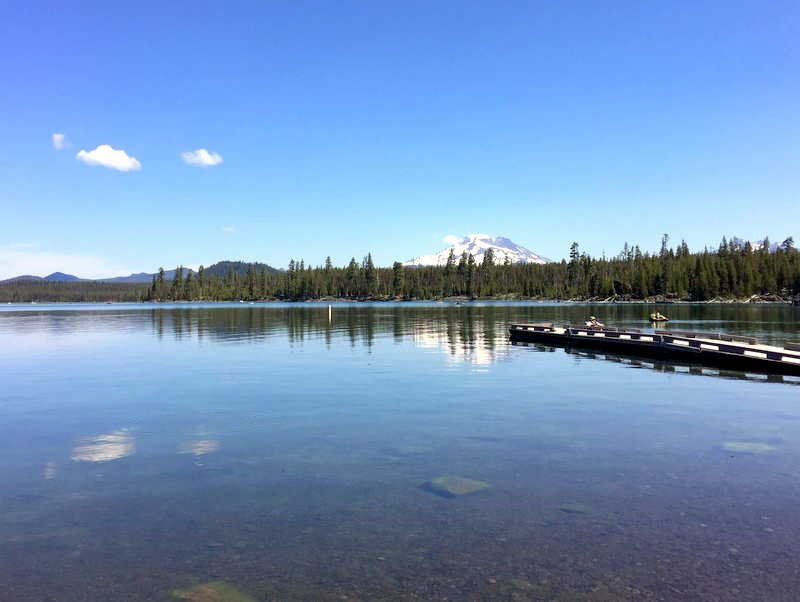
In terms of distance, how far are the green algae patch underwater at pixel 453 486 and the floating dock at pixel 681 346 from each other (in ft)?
92.4

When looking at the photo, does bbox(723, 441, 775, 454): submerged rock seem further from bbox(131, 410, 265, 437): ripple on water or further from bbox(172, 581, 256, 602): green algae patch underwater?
bbox(131, 410, 265, 437): ripple on water

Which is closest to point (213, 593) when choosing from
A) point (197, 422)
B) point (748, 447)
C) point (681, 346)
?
point (197, 422)

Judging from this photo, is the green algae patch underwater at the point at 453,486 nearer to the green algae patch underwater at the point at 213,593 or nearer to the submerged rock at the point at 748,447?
the green algae patch underwater at the point at 213,593

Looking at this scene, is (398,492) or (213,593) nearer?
(213,593)

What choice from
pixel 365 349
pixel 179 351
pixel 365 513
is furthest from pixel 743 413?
pixel 179 351

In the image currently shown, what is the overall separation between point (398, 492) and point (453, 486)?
132cm

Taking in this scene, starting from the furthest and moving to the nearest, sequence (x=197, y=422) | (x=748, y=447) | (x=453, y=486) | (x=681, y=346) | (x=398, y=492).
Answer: (x=681, y=346) → (x=197, y=422) → (x=748, y=447) → (x=453, y=486) → (x=398, y=492)

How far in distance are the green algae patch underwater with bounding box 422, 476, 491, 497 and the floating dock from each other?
2816 centimetres

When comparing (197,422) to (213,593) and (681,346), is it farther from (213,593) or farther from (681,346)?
(681,346)

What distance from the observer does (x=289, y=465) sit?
14078 mm

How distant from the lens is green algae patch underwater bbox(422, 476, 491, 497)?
12.1 meters

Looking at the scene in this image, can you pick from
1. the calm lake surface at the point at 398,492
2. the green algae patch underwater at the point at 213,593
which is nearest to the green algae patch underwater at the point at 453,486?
the calm lake surface at the point at 398,492

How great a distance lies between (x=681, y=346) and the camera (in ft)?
132

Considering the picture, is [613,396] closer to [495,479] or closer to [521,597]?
[495,479]
